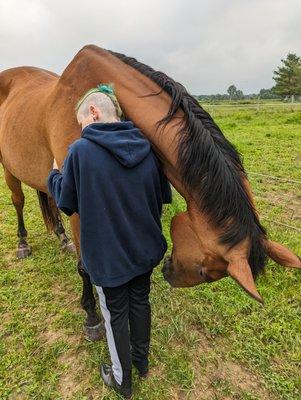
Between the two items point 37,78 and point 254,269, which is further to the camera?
point 37,78

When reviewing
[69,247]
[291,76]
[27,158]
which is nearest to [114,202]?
[27,158]

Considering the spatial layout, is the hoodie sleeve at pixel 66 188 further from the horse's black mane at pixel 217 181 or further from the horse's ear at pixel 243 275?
the horse's ear at pixel 243 275

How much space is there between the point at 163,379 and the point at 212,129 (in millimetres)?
1689

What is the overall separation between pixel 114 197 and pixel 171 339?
4.89ft

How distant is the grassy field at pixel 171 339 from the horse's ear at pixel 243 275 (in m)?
1.16

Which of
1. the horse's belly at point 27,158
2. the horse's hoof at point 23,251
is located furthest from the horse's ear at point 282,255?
the horse's hoof at point 23,251

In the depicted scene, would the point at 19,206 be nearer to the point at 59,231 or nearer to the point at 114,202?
the point at 59,231

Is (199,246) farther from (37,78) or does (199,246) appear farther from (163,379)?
(37,78)

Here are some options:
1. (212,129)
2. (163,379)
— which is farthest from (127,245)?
(163,379)

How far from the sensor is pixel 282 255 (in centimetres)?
174

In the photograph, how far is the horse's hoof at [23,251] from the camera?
13.5ft

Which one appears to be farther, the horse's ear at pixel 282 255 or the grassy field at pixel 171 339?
the grassy field at pixel 171 339

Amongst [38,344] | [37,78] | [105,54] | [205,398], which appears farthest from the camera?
[37,78]

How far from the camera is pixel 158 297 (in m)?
3.18
